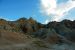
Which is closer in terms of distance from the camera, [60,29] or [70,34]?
[70,34]

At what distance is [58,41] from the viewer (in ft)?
177

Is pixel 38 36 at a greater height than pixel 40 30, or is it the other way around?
pixel 40 30

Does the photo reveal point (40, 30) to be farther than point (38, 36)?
Yes

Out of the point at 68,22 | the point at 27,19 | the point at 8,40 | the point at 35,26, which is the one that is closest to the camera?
the point at 8,40

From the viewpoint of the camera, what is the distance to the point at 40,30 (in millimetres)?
73250

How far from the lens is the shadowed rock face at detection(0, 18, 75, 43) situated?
51.9 meters

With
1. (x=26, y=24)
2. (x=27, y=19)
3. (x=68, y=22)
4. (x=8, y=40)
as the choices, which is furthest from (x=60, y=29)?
(x=8, y=40)

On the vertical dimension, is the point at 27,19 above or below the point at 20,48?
above

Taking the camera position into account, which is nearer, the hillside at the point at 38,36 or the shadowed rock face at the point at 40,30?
the hillside at the point at 38,36

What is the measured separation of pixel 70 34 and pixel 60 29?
15543 mm

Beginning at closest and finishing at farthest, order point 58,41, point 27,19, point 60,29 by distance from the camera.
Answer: point 58,41
point 60,29
point 27,19

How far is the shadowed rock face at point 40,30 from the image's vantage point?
51.9 metres

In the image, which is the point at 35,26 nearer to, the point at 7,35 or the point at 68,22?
the point at 68,22

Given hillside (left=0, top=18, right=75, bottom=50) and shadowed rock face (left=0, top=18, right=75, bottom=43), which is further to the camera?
shadowed rock face (left=0, top=18, right=75, bottom=43)
